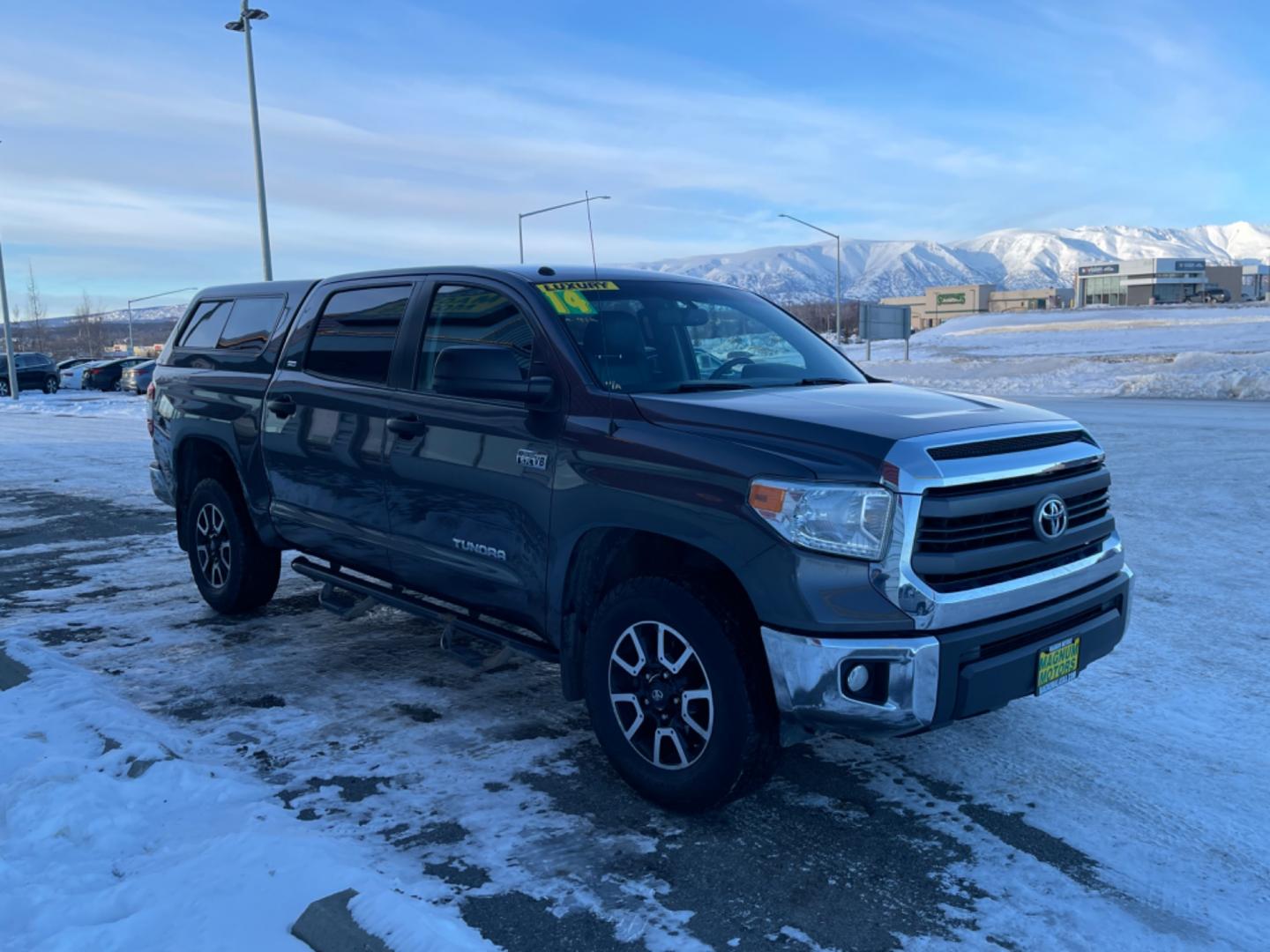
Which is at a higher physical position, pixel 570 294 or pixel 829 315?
pixel 829 315

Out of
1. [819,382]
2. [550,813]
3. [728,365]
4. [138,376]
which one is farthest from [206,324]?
[138,376]

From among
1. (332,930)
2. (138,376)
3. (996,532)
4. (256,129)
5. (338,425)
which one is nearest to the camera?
(332,930)

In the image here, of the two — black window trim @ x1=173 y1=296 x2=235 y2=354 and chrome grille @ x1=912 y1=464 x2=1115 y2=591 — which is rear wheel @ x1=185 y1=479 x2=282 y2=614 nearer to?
black window trim @ x1=173 y1=296 x2=235 y2=354

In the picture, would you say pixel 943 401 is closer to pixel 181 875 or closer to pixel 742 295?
pixel 742 295

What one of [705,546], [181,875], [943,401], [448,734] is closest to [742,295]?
[943,401]

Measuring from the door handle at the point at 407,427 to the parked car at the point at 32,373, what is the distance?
4055 cm

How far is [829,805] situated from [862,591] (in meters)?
1.02

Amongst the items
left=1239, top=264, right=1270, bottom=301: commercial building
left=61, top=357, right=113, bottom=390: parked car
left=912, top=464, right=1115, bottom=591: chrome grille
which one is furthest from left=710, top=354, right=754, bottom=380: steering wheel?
left=1239, top=264, right=1270, bottom=301: commercial building

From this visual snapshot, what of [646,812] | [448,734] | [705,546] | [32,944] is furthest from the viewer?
[448,734]

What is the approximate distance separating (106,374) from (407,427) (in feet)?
136

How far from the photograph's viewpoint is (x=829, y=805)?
12.6ft

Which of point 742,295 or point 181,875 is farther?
point 742,295

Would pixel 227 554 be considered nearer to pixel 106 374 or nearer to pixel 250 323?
pixel 250 323

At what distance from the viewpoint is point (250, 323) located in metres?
6.35
